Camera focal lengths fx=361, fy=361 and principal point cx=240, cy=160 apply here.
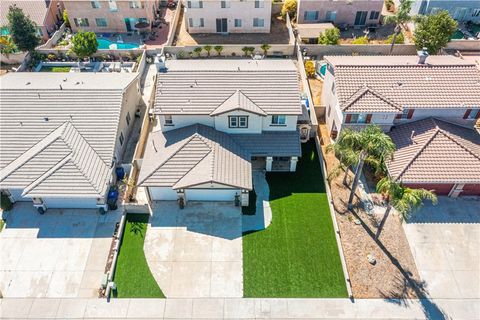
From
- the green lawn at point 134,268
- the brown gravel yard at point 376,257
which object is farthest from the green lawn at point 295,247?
the green lawn at point 134,268

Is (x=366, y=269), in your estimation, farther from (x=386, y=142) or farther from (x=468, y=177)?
(x=468, y=177)

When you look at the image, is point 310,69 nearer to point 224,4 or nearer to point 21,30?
point 224,4

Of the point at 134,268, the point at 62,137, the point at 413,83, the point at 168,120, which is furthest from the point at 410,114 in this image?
the point at 62,137

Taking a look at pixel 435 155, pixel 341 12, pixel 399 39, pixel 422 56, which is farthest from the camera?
pixel 341 12

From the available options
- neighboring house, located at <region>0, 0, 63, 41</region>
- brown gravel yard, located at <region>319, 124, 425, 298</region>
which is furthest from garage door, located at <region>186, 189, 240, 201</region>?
neighboring house, located at <region>0, 0, 63, 41</region>

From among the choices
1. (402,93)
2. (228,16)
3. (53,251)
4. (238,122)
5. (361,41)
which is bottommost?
(53,251)

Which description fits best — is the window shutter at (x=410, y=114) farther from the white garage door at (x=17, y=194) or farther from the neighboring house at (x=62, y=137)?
the white garage door at (x=17, y=194)

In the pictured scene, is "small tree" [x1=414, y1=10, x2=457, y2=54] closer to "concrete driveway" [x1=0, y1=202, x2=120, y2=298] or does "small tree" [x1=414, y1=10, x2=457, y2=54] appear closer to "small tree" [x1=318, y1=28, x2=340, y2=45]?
"small tree" [x1=318, y1=28, x2=340, y2=45]
